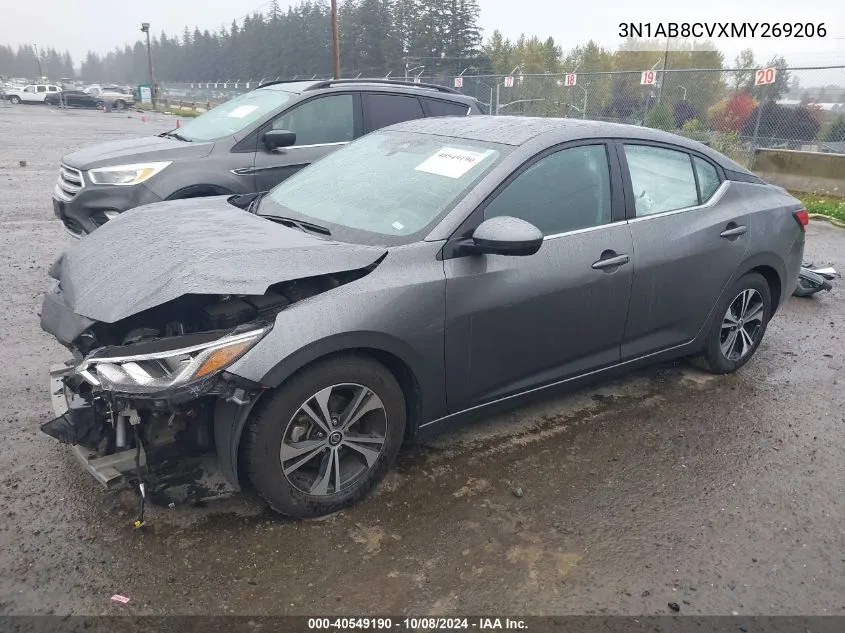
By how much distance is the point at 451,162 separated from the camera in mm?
3545

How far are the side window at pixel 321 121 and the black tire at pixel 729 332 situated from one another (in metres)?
4.21

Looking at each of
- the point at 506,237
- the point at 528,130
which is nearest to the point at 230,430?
the point at 506,237

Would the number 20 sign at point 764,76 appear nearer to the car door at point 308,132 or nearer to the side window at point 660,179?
the car door at point 308,132

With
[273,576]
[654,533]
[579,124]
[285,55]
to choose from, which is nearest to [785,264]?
[579,124]

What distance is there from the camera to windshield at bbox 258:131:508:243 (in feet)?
10.8

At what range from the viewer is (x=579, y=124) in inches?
150

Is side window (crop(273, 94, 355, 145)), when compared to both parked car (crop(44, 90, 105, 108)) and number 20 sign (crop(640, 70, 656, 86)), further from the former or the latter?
parked car (crop(44, 90, 105, 108))

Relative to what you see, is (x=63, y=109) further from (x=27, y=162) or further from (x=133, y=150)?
(x=133, y=150)

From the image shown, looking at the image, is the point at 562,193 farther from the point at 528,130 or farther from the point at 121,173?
the point at 121,173

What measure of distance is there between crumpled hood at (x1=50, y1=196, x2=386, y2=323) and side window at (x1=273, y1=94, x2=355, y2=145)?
345 cm

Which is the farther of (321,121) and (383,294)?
(321,121)

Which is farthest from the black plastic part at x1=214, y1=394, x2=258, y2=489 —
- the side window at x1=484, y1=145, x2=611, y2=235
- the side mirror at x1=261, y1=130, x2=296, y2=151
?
the side mirror at x1=261, y1=130, x2=296, y2=151

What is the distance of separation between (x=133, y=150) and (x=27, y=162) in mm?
11571

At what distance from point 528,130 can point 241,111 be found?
172 inches
